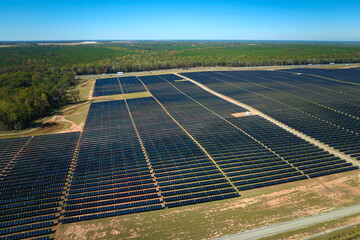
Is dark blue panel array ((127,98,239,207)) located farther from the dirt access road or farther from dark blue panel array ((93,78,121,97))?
dark blue panel array ((93,78,121,97))

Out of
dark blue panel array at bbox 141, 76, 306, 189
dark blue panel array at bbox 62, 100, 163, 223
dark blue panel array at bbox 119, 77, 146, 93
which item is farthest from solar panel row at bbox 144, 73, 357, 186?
dark blue panel array at bbox 119, 77, 146, 93

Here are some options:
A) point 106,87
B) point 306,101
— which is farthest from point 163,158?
point 106,87

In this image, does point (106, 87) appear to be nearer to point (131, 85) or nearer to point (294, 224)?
point (131, 85)

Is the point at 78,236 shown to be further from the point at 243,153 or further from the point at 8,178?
the point at 243,153

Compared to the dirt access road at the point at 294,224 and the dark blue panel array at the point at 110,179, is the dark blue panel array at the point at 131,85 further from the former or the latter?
the dirt access road at the point at 294,224

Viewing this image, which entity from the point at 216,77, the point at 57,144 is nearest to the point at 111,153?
the point at 57,144

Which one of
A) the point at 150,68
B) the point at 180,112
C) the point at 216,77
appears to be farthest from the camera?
the point at 150,68
